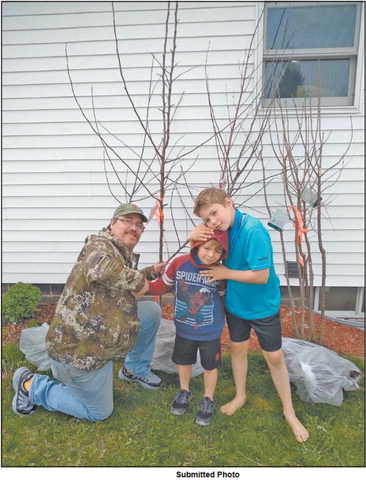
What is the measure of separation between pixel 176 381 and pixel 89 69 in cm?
315

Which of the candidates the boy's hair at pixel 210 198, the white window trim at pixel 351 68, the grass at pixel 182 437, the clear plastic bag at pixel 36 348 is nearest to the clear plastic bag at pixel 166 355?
the grass at pixel 182 437

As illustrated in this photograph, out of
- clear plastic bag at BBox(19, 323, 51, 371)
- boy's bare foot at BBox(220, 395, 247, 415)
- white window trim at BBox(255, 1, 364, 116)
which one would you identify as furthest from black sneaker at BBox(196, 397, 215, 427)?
white window trim at BBox(255, 1, 364, 116)

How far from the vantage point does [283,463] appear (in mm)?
2018

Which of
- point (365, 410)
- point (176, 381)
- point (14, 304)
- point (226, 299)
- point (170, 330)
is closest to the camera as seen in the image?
point (226, 299)

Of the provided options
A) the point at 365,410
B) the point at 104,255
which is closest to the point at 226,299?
the point at 104,255

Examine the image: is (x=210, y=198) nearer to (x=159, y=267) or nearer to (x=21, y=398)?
(x=159, y=267)

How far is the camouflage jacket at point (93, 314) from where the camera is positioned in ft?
6.72

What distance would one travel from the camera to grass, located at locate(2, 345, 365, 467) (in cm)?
204

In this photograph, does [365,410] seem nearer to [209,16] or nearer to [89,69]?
[209,16]

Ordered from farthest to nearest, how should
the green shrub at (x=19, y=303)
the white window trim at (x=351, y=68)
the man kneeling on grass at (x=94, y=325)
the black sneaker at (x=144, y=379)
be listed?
the green shrub at (x=19, y=303), the white window trim at (x=351, y=68), the black sneaker at (x=144, y=379), the man kneeling on grass at (x=94, y=325)

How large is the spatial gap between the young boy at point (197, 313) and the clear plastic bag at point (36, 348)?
3.92 ft

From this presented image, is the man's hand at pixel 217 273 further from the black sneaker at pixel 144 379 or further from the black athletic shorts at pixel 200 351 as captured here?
the black sneaker at pixel 144 379

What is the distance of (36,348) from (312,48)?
385 cm

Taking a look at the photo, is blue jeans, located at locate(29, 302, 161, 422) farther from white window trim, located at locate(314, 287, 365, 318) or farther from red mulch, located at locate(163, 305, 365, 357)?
white window trim, located at locate(314, 287, 365, 318)
